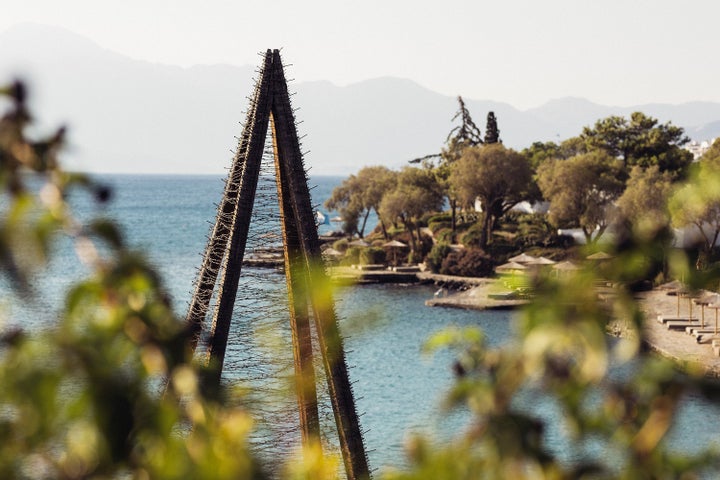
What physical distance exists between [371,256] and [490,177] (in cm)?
747

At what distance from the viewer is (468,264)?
47594mm

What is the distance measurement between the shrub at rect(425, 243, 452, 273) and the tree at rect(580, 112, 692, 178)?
9869 mm

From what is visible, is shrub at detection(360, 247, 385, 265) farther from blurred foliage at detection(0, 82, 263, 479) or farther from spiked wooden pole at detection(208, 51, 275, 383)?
blurred foliage at detection(0, 82, 263, 479)

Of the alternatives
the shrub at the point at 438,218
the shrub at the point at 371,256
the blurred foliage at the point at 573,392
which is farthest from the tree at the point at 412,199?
the blurred foliage at the point at 573,392

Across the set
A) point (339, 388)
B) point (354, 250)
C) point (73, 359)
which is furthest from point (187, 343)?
point (354, 250)

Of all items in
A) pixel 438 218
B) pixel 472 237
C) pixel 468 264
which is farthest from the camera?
pixel 438 218

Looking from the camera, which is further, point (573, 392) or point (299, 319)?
point (299, 319)

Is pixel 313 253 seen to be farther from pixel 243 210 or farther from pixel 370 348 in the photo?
pixel 370 348

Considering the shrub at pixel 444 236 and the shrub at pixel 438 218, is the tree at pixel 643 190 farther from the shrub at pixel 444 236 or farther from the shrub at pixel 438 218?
the shrub at pixel 438 218

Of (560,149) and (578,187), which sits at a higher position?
(560,149)

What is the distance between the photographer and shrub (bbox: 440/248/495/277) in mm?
47219

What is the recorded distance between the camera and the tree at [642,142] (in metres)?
51.5

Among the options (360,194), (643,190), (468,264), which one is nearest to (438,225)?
(360,194)

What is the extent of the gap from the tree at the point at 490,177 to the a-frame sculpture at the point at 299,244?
40.1 meters
